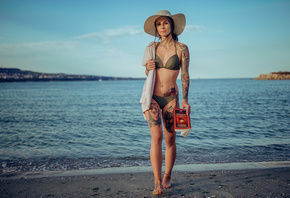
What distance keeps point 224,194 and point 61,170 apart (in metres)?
3.96

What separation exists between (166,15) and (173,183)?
289 cm

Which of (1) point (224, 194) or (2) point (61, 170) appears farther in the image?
(2) point (61, 170)

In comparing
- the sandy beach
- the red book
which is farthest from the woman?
the sandy beach

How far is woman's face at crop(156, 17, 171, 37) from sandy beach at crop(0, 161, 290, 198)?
8.30ft

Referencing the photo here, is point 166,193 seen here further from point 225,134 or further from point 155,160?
point 225,134

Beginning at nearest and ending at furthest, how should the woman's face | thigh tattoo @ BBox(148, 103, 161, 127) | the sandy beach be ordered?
thigh tattoo @ BBox(148, 103, 161, 127) < the woman's face < the sandy beach

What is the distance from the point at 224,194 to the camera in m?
3.51

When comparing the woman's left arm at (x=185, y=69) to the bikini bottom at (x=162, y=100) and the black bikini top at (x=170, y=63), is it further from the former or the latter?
the bikini bottom at (x=162, y=100)

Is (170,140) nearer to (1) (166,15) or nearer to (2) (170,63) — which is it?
(2) (170,63)

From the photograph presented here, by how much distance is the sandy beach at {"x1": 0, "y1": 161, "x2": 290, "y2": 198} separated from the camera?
11.9ft

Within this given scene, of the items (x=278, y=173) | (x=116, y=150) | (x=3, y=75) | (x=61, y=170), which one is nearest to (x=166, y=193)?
(x=278, y=173)

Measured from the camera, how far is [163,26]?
3.51 metres

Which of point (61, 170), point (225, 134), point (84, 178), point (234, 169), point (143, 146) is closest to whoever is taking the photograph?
point (84, 178)

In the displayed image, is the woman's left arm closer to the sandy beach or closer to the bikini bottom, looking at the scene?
the bikini bottom
